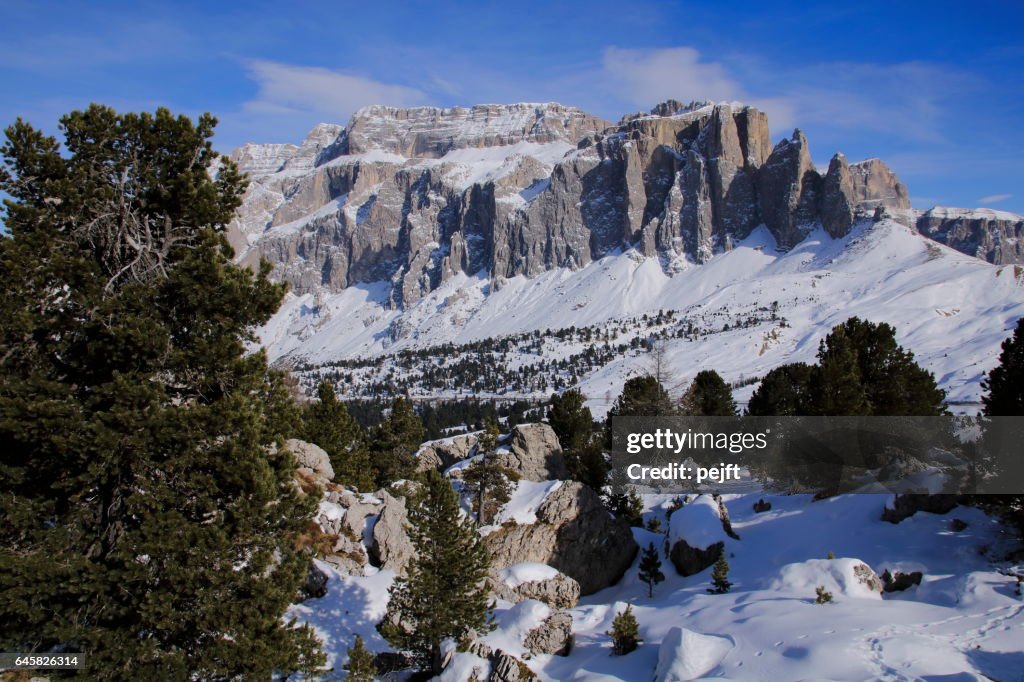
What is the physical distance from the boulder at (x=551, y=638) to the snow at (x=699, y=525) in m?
10.9

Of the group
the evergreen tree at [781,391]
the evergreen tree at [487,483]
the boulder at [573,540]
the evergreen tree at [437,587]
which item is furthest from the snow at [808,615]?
the evergreen tree at [781,391]

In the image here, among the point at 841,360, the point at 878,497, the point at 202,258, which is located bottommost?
the point at 878,497

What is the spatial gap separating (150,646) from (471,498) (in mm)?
25537

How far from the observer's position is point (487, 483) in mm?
35500

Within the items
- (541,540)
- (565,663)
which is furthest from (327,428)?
(565,663)

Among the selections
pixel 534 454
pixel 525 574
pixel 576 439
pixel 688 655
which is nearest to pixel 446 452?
pixel 534 454

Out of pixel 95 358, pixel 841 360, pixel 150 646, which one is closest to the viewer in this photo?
pixel 150 646

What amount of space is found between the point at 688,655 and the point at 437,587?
8.58 metres

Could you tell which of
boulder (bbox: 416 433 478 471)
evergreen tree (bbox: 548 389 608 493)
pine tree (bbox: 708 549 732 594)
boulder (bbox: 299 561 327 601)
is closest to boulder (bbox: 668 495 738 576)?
pine tree (bbox: 708 549 732 594)

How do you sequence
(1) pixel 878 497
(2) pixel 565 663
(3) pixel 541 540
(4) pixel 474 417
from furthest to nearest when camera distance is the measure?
(4) pixel 474 417
(3) pixel 541 540
(1) pixel 878 497
(2) pixel 565 663

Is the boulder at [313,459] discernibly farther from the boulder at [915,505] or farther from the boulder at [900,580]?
the boulder at [915,505]

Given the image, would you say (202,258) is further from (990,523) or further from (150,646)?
(990,523)

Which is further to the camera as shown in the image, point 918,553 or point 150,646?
point 918,553

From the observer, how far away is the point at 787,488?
4481 cm
